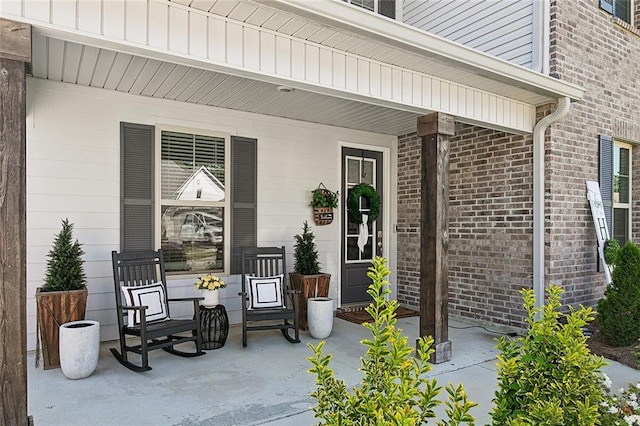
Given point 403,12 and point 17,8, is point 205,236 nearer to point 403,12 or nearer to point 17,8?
point 17,8

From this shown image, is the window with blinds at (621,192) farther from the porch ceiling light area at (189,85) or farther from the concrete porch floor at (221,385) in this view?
the porch ceiling light area at (189,85)

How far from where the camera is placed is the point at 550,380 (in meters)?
1.56

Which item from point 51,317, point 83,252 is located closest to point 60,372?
point 51,317

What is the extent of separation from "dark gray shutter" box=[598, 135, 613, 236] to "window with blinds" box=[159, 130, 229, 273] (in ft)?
→ 14.9

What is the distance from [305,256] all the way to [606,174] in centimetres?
385

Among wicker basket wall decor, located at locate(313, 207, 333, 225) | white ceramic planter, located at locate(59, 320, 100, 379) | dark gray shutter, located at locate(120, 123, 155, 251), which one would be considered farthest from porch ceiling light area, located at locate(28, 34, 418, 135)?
white ceramic planter, located at locate(59, 320, 100, 379)

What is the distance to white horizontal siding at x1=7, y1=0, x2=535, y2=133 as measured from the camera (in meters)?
2.56

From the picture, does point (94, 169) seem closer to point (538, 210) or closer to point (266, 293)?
point (266, 293)

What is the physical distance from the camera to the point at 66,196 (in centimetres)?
438

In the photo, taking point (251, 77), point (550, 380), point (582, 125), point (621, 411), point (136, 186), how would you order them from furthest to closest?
point (582, 125)
point (136, 186)
point (251, 77)
point (621, 411)
point (550, 380)

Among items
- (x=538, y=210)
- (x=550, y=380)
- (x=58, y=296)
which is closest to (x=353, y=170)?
(x=538, y=210)

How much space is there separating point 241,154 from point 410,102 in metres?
2.33

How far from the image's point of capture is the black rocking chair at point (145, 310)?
152 inches

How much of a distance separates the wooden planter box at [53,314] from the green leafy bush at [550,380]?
11.6 ft
